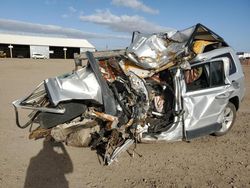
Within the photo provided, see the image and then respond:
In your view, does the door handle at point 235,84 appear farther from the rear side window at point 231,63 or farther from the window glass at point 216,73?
the window glass at point 216,73

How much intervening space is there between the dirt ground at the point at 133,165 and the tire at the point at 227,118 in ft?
0.59

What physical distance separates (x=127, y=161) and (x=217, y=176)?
1.54 m

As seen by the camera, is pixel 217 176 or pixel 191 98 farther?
pixel 191 98

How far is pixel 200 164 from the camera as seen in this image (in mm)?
5273

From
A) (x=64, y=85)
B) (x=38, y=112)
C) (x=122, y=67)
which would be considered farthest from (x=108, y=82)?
(x=38, y=112)

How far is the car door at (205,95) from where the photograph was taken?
5.57 metres

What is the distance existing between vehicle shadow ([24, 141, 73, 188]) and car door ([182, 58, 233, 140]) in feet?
7.47

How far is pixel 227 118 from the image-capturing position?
6.81 meters

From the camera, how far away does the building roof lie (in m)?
61.5

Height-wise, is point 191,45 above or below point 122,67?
above

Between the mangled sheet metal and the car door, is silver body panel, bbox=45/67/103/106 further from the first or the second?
the car door

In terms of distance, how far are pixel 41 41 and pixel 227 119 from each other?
62.3 meters

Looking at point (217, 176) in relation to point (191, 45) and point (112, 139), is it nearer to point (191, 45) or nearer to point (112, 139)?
point (112, 139)

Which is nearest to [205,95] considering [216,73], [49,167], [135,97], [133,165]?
[216,73]
